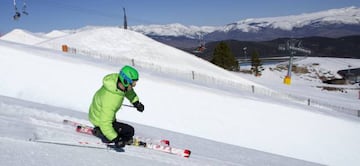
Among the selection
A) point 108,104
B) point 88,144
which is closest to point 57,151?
point 88,144

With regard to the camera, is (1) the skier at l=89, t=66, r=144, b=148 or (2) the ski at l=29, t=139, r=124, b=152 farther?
(2) the ski at l=29, t=139, r=124, b=152

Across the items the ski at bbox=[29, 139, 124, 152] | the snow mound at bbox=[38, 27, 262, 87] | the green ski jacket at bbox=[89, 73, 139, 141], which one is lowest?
the ski at bbox=[29, 139, 124, 152]

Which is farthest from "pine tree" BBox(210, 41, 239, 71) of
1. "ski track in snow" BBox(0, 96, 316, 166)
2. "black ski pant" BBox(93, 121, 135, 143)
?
"black ski pant" BBox(93, 121, 135, 143)

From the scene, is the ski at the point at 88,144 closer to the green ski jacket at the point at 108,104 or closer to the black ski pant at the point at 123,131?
the black ski pant at the point at 123,131

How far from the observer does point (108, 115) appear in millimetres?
6086

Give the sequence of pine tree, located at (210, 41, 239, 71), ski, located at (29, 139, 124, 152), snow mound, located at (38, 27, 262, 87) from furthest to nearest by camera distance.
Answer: pine tree, located at (210, 41, 239, 71) → snow mound, located at (38, 27, 262, 87) → ski, located at (29, 139, 124, 152)

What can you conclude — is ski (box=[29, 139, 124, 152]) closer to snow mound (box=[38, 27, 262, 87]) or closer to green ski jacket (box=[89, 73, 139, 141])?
green ski jacket (box=[89, 73, 139, 141])

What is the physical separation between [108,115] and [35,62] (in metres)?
13.0

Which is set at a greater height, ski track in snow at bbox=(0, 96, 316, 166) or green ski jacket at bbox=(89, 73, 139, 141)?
green ski jacket at bbox=(89, 73, 139, 141)

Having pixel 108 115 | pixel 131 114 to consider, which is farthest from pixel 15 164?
pixel 131 114

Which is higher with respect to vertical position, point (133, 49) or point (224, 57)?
point (224, 57)

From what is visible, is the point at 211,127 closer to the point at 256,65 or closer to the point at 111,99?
the point at 111,99

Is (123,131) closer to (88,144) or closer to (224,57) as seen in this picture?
(88,144)

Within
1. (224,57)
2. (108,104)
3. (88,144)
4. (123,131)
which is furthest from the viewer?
(224,57)
